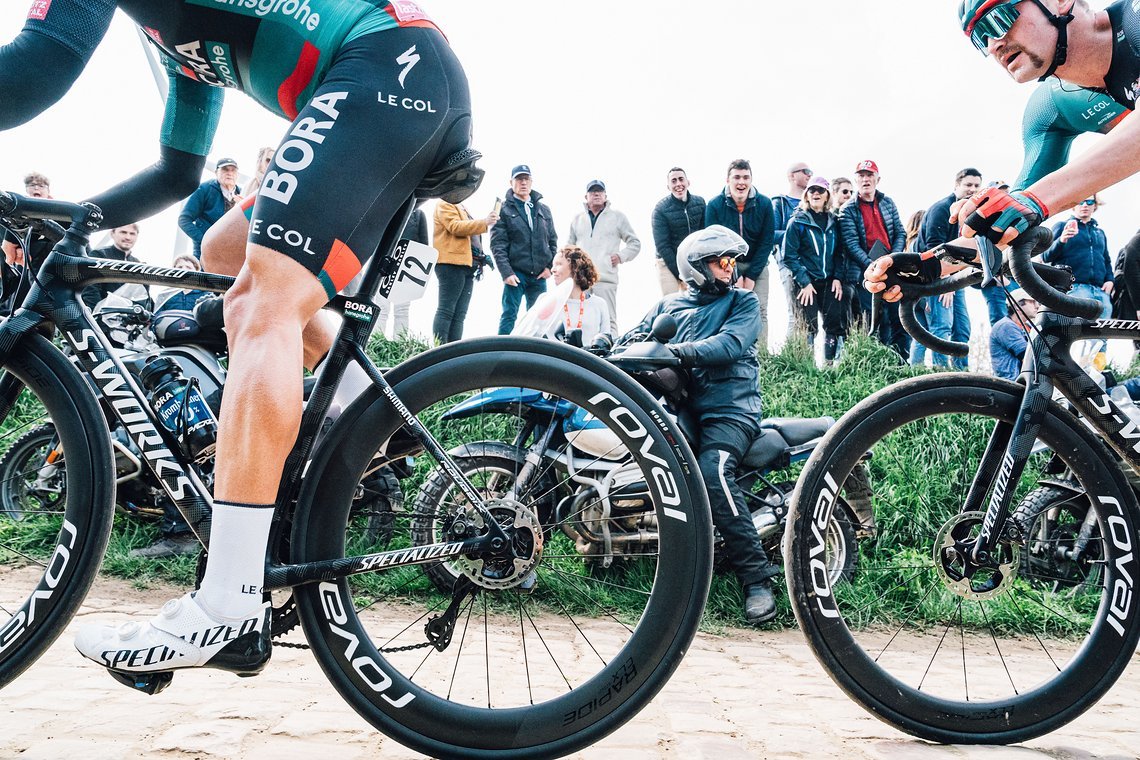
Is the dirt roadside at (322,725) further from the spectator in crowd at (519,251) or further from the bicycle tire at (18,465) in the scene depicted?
the spectator in crowd at (519,251)

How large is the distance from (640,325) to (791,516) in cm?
323

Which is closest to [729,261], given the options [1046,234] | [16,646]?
[1046,234]

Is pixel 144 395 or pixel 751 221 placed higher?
pixel 751 221

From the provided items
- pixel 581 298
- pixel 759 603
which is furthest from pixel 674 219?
pixel 759 603

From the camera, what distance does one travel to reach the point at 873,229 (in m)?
7.98

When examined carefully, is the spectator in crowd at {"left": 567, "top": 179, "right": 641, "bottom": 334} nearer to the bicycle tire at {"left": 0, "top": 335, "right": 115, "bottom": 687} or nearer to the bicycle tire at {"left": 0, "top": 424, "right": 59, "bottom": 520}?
the bicycle tire at {"left": 0, "top": 424, "right": 59, "bottom": 520}

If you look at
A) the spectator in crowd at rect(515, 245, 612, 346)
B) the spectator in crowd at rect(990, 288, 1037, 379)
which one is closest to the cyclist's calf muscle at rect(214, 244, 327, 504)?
the spectator in crowd at rect(515, 245, 612, 346)

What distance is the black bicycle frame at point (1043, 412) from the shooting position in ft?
6.95

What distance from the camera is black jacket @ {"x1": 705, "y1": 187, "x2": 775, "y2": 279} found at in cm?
786

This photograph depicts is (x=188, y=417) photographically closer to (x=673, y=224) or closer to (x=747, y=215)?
(x=673, y=224)

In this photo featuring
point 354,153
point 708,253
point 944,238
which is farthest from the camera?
point 944,238

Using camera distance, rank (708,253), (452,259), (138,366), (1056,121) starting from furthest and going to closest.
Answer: (452,259) → (708,253) → (138,366) → (1056,121)

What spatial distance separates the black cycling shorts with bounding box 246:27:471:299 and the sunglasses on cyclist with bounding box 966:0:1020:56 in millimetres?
1481

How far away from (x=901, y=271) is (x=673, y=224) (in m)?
5.93
